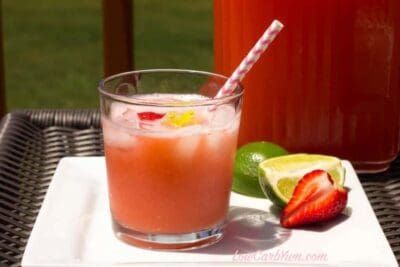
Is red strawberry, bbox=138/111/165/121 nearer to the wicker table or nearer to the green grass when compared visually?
the wicker table

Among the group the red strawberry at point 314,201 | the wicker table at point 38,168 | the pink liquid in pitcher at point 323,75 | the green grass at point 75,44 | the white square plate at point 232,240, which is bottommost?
the green grass at point 75,44

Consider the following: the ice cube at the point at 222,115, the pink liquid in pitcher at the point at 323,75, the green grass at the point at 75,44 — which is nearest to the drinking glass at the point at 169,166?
the ice cube at the point at 222,115

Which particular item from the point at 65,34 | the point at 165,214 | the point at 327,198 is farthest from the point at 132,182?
the point at 65,34

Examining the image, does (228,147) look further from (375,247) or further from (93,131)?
(93,131)

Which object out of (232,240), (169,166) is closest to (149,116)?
(169,166)

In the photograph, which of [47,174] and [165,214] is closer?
[165,214]

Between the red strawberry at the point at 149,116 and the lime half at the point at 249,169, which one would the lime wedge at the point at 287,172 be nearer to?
the lime half at the point at 249,169
